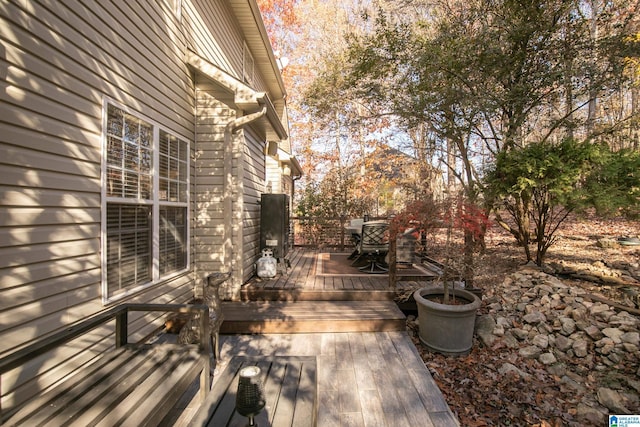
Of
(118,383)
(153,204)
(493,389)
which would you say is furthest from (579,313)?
(153,204)

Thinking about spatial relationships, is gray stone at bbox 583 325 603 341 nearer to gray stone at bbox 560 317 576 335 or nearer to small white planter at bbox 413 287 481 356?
gray stone at bbox 560 317 576 335

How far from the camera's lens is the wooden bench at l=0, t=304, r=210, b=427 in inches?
61.1

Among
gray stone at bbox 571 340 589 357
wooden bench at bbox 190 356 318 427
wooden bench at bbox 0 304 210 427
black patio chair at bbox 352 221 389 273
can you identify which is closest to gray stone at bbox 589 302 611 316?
gray stone at bbox 571 340 589 357

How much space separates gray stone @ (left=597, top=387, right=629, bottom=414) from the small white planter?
125 centimetres

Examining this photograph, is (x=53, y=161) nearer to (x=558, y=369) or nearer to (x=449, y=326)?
(x=449, y=326)

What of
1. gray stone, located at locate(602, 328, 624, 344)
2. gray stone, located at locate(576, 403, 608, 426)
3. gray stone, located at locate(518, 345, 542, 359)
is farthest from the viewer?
gray stone, located at locate(518, 345, 542, 359)

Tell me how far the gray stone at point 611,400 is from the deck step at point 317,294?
2.41 m

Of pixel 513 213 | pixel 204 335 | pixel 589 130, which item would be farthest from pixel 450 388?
pixel 589 130

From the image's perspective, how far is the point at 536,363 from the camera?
3738 mm

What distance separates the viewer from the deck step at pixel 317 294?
4559 mm

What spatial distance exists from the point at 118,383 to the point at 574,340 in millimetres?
5056

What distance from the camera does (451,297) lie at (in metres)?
4.30

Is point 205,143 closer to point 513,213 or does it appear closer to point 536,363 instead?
point 536,363

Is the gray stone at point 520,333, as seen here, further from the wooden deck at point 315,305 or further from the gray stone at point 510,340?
the wooden deck at point 315,305
